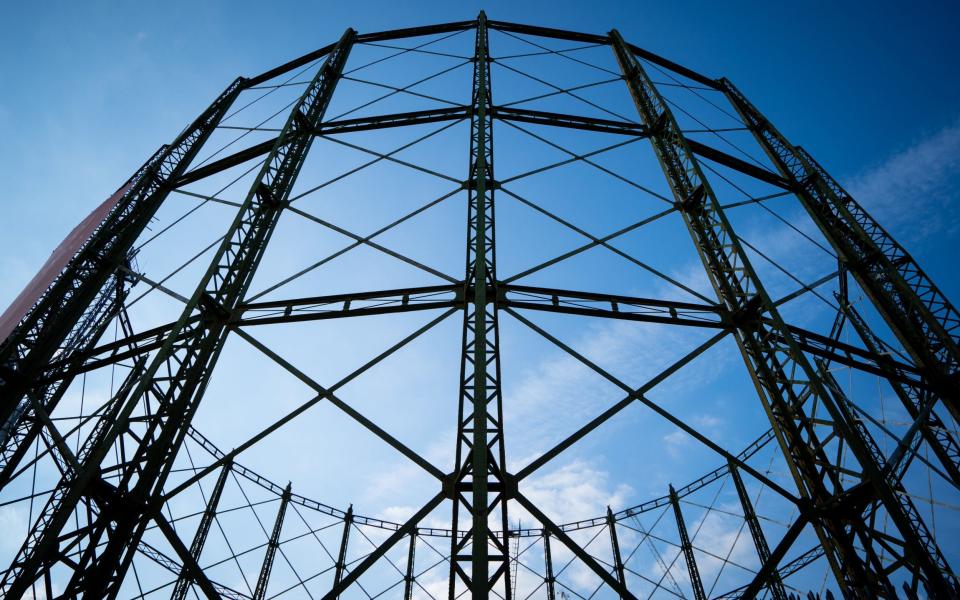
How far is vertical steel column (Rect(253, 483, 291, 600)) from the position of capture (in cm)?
2064

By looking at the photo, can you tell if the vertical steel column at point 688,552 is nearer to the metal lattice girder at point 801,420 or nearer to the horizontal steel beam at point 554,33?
the metal lattice girder at point 801,420

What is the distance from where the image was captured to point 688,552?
906 inches

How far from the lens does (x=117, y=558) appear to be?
669 centimetres

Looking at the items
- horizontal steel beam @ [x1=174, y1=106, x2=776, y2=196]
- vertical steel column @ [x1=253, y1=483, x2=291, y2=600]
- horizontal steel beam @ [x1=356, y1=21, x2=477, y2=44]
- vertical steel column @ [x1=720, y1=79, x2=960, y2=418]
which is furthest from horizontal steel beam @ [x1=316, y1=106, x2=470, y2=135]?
vertical steel column @ [x1=253, y1=483, x2=291, y2=600]

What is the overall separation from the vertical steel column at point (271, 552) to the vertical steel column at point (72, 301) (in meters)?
11.6

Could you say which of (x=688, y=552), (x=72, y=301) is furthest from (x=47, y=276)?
(x=688, y=552)

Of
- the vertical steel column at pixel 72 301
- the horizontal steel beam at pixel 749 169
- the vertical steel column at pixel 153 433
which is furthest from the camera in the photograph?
the horizontal steel beam at pixel 749 169

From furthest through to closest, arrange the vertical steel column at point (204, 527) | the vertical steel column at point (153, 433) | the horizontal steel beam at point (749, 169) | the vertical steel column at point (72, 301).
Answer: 1. the vertical steel column at point (204, 527)
2. the horizontal steel beam at point (749, 169)
3. the vertical steel column at point (72, 301)
4. the vertical steel column at point (153, 433)

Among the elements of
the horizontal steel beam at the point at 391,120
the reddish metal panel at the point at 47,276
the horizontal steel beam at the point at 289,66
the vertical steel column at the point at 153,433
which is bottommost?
the vertical steel column at the point at 153,433

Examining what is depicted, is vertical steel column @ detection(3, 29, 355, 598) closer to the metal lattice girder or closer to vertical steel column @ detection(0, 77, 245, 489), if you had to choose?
vertical steel column @ detection(0, 77, 245, 489)

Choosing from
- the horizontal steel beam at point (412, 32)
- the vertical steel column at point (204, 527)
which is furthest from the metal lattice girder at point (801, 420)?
the vertical steel column at point (204, 527)

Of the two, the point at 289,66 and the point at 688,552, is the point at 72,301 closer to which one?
the point at 289,66

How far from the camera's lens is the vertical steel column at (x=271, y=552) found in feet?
67.7

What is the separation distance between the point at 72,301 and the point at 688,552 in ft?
79.6
